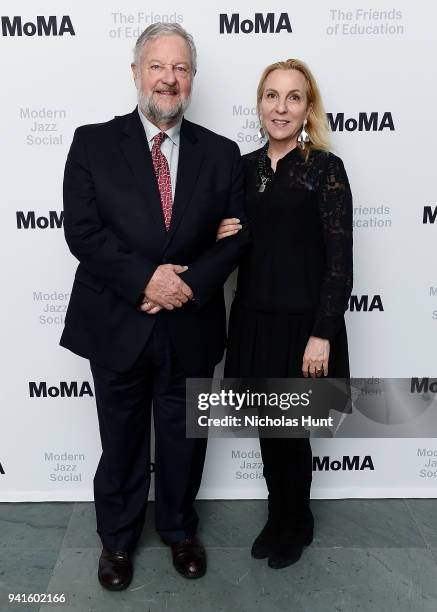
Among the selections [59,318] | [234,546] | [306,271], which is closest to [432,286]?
[306,271]

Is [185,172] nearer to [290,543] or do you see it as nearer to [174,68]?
[174,68]

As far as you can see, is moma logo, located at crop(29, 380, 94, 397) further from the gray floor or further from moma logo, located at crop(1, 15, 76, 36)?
moma logo, located at crop(1, 15, 76, 36)

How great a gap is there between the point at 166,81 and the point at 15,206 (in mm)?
905

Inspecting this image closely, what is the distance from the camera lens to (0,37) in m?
2.29

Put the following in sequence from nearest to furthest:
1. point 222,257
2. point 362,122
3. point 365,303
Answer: point 222,257 → point 362,122 → point 365,303

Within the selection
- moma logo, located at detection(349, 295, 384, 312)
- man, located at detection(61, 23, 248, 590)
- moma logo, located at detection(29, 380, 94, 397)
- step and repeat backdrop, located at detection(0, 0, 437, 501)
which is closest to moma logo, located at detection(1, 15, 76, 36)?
step and repeat backdrop, located at detection(0, 0, 437, 501)

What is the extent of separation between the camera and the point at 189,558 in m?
2.19

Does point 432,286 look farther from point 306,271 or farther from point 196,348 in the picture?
point 196,348

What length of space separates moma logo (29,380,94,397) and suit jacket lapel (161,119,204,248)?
997 mm

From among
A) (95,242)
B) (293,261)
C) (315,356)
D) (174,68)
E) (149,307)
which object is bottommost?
(315,356)

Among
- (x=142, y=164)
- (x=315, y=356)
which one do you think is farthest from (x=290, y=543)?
(x=142, y=164)

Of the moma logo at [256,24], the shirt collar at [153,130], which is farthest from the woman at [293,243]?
the moma logo at [256,24]

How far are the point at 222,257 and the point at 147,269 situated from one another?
246mm

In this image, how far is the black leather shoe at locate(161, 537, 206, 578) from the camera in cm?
217
